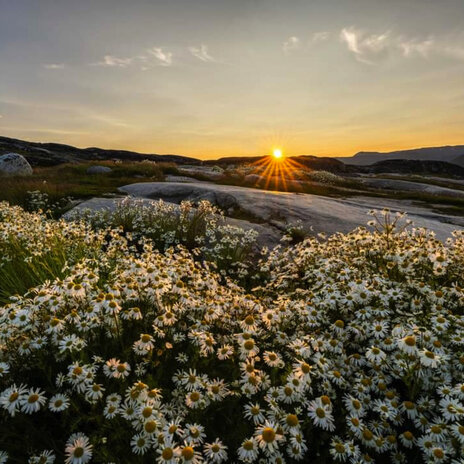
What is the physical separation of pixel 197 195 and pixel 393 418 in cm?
1411

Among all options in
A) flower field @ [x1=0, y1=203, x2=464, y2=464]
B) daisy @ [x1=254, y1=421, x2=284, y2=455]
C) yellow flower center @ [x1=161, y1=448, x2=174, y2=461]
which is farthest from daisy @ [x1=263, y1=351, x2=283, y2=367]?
yellow flower center @ [x1=161, y1=448, x2=174, y2=461]

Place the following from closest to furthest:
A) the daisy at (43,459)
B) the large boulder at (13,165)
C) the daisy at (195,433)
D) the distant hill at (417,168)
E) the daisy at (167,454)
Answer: the daisy at (167,454)
the daisy at (43,459)
the daisy at (195,433)
the large boulder at (13,165)
the distant hill at (417,168)

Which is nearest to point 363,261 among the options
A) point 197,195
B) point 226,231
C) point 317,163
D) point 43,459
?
point 226,231

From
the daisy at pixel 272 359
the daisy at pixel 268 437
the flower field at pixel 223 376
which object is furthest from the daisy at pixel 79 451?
the daisy at pixel 272 359

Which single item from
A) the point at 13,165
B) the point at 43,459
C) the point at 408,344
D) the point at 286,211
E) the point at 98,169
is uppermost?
the point at 13,165

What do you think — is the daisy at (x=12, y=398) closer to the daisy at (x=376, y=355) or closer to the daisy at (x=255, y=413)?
the daisy at (x=255, y=413)

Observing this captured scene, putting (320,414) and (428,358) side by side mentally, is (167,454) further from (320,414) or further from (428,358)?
(428,358)

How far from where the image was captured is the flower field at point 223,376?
254 centimetres

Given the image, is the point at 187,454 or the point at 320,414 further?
the point at 320,414

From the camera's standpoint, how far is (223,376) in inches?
131

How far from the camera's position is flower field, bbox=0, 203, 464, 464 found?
99.9 inches

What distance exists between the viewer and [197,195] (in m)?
16.4

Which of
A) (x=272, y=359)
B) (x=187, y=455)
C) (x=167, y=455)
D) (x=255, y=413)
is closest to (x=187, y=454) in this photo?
(x=187, y=455)

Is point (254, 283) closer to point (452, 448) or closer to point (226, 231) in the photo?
point (226, 231)
